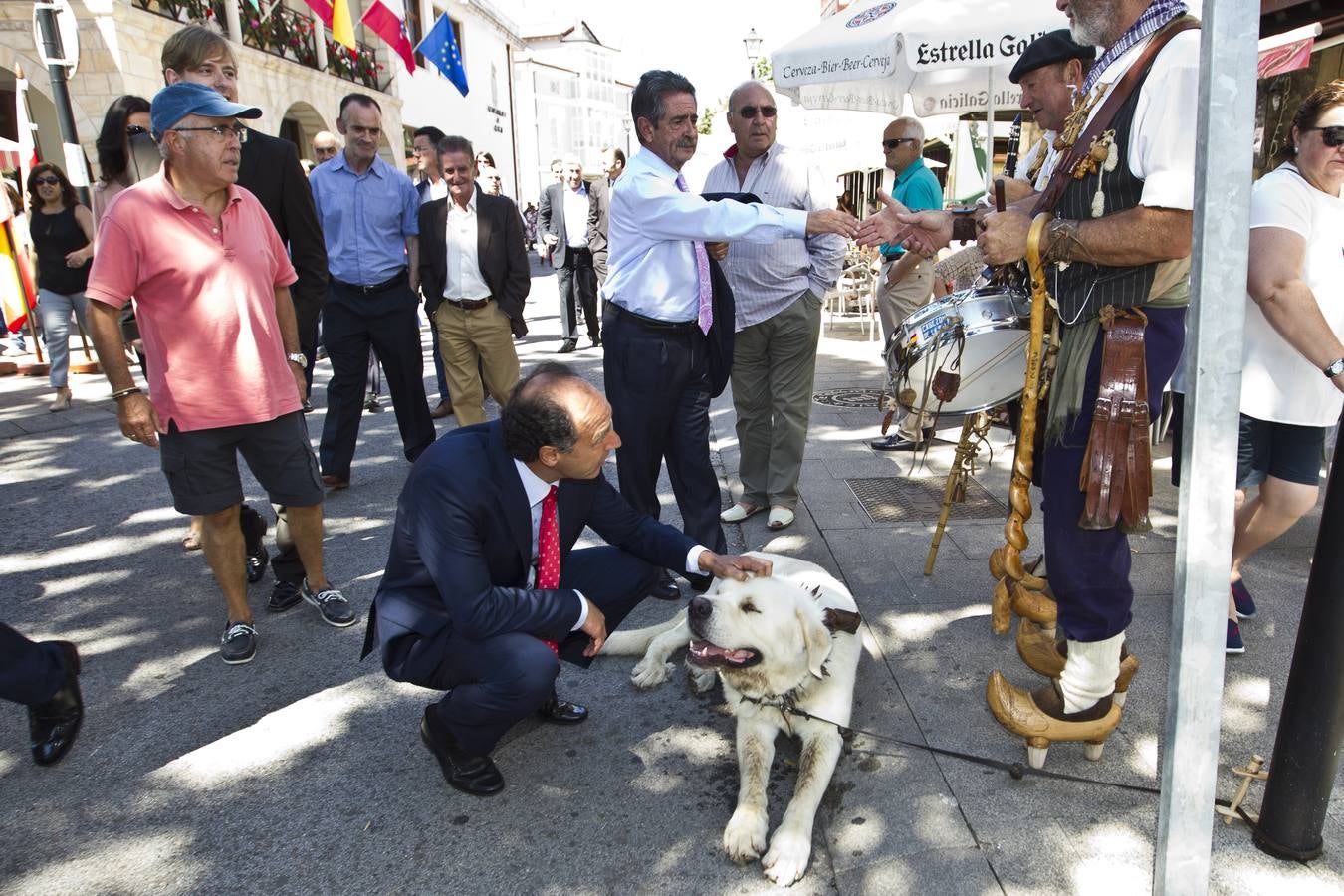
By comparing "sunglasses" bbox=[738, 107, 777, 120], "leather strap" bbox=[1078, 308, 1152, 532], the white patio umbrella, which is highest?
the white patio umbrella

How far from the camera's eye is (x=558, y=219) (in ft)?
33.0

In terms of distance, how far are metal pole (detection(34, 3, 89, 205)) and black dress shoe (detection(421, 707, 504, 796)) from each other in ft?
24.7

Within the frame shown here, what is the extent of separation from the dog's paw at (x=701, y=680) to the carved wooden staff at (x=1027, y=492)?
113 centimetres

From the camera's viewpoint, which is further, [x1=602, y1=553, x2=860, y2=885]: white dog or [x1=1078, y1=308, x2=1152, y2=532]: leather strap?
[x1=602, y1=553, x2=860, y2=885]: white dog

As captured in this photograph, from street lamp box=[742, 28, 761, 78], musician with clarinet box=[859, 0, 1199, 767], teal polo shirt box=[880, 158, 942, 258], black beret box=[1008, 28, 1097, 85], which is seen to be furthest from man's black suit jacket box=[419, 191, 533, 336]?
street lamp box=[742, 28, 761, 78]

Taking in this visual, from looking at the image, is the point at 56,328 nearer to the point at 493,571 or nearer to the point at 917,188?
the point at 493,571

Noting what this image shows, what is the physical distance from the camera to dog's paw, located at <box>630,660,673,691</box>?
3.27 meters

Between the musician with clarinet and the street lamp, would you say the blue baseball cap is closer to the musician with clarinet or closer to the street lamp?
the musician with clarinet

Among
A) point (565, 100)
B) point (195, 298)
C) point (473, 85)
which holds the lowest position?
point (195, 298)

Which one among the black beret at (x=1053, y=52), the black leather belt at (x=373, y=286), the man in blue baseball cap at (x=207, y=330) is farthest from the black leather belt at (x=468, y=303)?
the black beret at (x=1053, y=52)

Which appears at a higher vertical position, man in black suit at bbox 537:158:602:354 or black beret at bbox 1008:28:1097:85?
black beret at bbox 1008:28:1097:85

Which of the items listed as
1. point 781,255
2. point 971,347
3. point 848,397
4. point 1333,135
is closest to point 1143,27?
point 971,347

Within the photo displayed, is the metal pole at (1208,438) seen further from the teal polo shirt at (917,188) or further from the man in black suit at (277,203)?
the teal polo shirt at (917,188)

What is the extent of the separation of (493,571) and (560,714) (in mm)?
687
